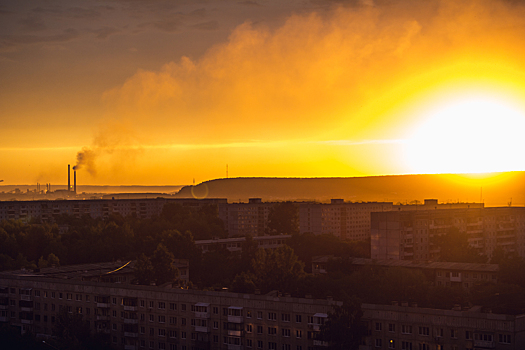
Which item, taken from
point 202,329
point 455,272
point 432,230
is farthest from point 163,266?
point 432,230

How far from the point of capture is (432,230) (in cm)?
4797

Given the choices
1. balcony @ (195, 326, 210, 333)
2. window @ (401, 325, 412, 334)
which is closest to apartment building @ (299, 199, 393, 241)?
balcony @ (195, 326, 210, 333)

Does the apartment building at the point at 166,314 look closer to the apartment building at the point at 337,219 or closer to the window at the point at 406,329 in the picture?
the window at the point at 406,329

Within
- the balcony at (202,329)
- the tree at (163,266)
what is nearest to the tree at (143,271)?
the tree at (163,266)

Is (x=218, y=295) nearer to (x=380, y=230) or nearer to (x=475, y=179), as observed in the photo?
(x=380, y=230)

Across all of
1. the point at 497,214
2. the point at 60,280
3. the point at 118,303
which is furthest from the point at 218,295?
the point at 497,214

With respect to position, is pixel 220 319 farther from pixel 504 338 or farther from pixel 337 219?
pixel 337 219

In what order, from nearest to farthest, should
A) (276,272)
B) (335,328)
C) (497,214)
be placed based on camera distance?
(335,328) → (276,272) → (497,214)

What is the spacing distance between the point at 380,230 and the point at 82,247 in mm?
21947

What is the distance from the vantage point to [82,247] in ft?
154

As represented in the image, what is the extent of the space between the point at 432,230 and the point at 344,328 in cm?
2973

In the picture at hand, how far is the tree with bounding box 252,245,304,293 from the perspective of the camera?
33669mm

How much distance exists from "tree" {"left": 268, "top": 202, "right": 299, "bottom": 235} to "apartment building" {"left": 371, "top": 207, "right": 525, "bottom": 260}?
68.1ft

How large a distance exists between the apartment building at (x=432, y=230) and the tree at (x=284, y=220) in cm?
2077
